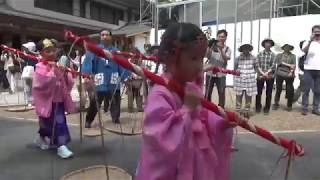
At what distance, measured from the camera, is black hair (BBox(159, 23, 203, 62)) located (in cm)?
237

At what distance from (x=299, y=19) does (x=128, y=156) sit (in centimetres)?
1131

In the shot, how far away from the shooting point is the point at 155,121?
7.57 ft

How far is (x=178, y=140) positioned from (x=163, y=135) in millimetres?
74

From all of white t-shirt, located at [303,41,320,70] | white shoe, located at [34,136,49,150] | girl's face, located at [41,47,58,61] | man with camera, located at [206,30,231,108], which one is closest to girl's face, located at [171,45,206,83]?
girl's face, located at [41,47,58,61]

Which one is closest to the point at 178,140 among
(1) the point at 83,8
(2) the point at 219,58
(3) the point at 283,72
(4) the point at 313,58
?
(2) the point at 219,58

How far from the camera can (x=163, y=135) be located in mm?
2250

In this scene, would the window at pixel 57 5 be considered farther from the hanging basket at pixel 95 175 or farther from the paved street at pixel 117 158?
the hanging basket at pixel 95 175

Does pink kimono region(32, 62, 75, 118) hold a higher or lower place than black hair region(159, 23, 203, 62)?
lower

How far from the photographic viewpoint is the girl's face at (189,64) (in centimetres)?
237

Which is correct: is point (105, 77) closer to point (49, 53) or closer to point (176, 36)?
point (49, 53)

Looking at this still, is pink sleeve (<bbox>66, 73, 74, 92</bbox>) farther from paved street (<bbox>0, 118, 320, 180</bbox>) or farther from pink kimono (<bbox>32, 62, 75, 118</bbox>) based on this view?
paved street (<bbox>0, 118, 320, 180</bbox>)

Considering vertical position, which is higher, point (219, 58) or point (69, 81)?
point (219, 58)

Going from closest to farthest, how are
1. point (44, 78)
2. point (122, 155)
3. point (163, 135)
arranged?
point (163, 135) < point (44, 78) < point (122, 155)

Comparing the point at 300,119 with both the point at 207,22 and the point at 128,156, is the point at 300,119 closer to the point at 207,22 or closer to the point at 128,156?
the point at 128,156
